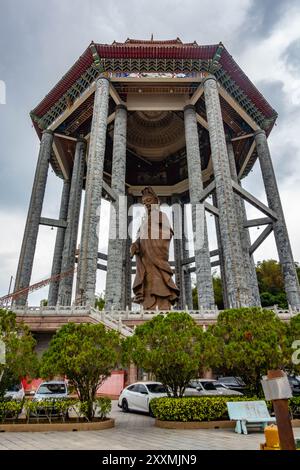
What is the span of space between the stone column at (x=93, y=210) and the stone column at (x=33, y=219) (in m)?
5.84

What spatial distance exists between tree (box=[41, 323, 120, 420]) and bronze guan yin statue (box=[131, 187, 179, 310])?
32.8 feet

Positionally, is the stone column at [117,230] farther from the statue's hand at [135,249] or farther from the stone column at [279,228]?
the stone column at [279,228]

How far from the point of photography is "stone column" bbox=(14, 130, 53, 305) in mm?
25859

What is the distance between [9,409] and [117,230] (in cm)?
1684

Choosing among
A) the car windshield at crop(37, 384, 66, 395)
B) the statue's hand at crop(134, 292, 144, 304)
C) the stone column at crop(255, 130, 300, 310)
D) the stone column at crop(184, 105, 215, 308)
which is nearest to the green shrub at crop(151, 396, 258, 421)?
the car windshield at crop(37, 384, 66, 395)

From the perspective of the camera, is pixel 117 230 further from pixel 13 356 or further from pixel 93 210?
pixel 13 356

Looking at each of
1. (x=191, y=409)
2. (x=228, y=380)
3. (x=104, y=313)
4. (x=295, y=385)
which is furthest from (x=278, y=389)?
(x=104, y=313)

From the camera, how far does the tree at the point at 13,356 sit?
873 centimetres

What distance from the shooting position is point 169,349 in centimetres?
889

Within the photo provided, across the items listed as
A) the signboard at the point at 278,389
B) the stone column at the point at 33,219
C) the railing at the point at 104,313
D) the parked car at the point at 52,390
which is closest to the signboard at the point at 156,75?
the stone column at the point at 33,219

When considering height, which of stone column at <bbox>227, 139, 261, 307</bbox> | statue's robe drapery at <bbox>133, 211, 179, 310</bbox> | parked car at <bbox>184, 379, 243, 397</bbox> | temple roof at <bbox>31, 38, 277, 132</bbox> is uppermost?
temple roof at <bbox>31, 38, 277, 132</bbox>

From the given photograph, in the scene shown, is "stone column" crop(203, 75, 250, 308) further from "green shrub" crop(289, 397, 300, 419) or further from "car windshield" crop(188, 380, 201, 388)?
"green shrub" crop(289, 397, 300, 419)

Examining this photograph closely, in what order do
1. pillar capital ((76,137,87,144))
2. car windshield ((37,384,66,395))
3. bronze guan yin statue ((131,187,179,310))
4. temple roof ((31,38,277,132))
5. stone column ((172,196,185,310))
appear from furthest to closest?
stone column ((172,196,185,310)), pillar capital ((76,137,87,144)), temple roof ((31,38,277,132)), bronze guan yin statue ((131,187,179,310)), car windshield ((37,384,66,395))
